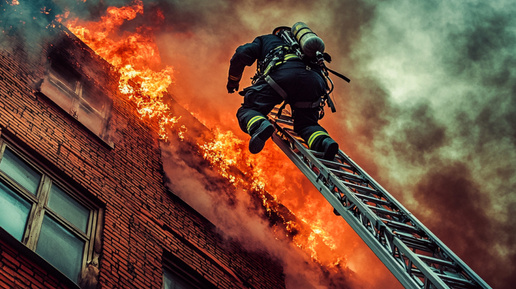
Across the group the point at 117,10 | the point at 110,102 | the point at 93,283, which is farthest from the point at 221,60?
the point at 93,283

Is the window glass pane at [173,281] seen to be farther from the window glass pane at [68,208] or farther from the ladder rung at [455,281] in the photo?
the ladder rung at [455,281]

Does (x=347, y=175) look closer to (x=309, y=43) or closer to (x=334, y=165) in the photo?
(x=334, y=165)

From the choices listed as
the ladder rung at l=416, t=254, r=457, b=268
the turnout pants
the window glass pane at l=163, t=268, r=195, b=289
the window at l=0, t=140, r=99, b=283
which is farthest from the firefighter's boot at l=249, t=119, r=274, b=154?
the ladder rung at l=416, t=254, r=457, b=268

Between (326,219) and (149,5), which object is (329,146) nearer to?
(326,219)

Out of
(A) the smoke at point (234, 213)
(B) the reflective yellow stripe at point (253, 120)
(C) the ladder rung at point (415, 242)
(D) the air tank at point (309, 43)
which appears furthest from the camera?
(A) the smoke at point (234, 213)

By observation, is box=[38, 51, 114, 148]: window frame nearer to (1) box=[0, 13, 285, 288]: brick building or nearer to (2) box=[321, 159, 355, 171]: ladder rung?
(1) box=[0, 13, 285, 288]: brick building

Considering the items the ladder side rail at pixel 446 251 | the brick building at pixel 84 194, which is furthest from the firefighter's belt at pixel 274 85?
the brick building at pixel 84 194

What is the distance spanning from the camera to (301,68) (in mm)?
6102

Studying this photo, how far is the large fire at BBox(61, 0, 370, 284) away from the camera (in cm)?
925

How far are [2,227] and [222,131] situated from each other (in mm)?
6585

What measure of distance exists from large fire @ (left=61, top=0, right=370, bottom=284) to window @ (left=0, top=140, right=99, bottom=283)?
3.20 m

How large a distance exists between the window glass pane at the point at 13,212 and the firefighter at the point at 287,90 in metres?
2.48

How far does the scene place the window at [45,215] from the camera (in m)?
4.60

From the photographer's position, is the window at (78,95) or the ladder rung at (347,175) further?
the window at (78,95)
